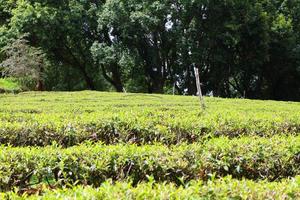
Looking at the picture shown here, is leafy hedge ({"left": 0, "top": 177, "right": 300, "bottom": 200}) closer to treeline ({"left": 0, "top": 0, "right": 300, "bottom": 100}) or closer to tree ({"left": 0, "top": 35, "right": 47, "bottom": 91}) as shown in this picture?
tree ({"left": 0, "top": 35, "right": 47, "bottom": 91})

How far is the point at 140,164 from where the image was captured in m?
5.79

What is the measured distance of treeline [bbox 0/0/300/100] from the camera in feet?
101

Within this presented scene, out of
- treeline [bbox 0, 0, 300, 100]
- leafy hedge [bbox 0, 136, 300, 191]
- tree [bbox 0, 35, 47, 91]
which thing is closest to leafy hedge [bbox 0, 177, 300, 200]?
leafy hedge [bbox 0, 136, 300, 191]

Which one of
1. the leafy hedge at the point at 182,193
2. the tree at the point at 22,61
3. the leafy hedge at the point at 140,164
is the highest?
the tree at the point at 22,61

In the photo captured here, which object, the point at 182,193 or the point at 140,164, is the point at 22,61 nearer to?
the point at 140,164

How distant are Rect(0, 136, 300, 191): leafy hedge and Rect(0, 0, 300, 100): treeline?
24.3 m

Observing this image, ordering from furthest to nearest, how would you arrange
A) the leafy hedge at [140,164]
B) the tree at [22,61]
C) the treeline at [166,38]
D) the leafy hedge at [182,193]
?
the treeline at [166,38]
the tree at [22,61]
the leafy hedge at [140,164]
the leafy hedge at [182,193]

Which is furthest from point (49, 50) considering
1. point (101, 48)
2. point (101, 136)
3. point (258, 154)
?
point (258, 154)

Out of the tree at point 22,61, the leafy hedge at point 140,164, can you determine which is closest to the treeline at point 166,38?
the tree at point 22,61

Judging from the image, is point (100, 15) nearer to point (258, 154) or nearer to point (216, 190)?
point (258, 154)

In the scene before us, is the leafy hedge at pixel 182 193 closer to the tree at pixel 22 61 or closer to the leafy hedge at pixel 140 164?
the leafy hedge at pixel 140 164

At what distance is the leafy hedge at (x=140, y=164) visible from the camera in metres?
5.63

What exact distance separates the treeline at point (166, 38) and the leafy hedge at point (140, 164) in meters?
24.3

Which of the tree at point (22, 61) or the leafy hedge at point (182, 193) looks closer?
the leafy hedge at point (182, 193)
